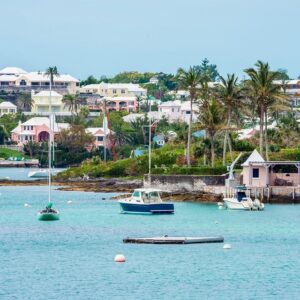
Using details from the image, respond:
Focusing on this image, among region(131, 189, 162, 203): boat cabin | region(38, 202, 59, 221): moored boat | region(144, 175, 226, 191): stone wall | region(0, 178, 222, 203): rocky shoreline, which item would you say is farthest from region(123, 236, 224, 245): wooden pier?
region(144, 175, 226, 191): stone wall

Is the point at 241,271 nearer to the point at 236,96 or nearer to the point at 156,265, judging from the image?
the point at 156,265

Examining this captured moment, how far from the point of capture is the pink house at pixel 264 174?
115 m

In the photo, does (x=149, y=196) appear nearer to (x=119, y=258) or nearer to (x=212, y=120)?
(x=212, y=120)

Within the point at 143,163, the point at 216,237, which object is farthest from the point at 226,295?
the point at 143,163

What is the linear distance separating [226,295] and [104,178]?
278ft

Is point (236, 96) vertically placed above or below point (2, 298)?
above

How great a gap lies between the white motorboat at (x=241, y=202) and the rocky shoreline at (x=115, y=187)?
4.58 m

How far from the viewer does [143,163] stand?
143125mm

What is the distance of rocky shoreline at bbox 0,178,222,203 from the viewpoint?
117 metres

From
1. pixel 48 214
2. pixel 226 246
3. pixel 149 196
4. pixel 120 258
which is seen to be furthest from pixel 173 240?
pixel 149 196

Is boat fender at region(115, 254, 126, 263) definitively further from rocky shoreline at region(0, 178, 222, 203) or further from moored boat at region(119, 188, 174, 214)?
rocky shoreline at region(0, 178, 222, 203)

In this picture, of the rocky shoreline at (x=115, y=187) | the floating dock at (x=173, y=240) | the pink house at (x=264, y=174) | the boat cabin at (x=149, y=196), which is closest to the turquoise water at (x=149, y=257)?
the floating dock at (x=173, y=240)

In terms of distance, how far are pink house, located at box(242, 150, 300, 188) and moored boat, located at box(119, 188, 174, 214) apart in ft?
39.7

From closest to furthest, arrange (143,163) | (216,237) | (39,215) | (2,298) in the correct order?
(2,298) → (216,237) → (39,215) → (143,163)
